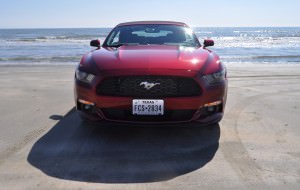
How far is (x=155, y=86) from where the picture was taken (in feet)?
11.4

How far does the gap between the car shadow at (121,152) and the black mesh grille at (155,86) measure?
33 cm

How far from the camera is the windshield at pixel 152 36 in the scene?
4.99 meters

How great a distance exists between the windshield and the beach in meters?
1.18

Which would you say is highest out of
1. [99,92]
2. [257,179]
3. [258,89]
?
[99,92]

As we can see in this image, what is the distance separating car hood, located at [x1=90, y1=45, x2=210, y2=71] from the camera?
3574 millimetres

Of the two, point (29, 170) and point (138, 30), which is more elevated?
point (138, 30)

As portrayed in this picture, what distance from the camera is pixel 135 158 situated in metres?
3.27

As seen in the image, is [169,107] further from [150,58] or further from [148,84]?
[150,58]

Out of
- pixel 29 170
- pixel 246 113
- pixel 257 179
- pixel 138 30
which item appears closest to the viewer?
pixel 257 179

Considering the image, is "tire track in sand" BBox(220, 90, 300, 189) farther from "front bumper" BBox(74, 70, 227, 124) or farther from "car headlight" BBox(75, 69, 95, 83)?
"car headlight" BBox(75, 69, 95, 83)

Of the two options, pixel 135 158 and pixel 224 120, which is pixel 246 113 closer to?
pixel 224 120

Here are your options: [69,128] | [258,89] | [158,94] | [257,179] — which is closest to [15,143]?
[69,128]

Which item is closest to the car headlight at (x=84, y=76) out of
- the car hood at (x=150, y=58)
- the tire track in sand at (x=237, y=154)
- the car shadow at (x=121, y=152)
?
the car hood at (x=150, y=58)

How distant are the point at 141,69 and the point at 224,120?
5.26 feet
